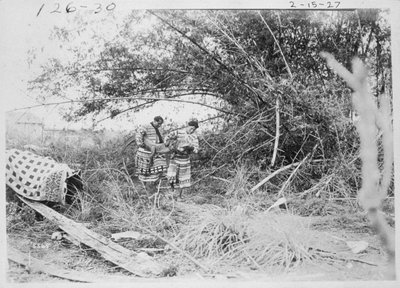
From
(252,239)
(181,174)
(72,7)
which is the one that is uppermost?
(72,7)

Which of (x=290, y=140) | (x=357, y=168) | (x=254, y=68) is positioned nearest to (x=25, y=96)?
(x=254, y=68)

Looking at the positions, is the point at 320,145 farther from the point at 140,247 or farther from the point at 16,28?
the point at 16,28

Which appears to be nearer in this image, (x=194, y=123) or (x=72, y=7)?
(x=72, y=7)

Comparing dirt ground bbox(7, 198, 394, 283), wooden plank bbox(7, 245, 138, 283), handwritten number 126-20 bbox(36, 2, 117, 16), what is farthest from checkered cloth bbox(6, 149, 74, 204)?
handwritten number 126-20 bbox(36, 2, 117, 16)

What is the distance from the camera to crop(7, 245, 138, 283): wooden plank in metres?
3.51

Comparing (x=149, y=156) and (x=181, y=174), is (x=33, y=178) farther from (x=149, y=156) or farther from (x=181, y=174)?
(x=181, y=174)

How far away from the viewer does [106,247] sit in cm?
356

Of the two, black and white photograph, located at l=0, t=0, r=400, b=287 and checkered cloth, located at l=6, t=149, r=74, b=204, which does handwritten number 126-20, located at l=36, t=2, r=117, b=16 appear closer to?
black and white photograph, located at l=0, t=0, r=400, b=287

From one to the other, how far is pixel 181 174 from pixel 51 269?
1331mm

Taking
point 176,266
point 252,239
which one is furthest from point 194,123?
point 176,266

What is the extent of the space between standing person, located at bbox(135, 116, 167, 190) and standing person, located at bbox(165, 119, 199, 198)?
0.27 feet

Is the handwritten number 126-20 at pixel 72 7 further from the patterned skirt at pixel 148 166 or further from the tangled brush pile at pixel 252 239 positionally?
the tangled brush pile at pixel 252 239

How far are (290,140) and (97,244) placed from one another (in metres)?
1.90

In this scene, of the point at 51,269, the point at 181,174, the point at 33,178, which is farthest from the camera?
the point at 181,174
